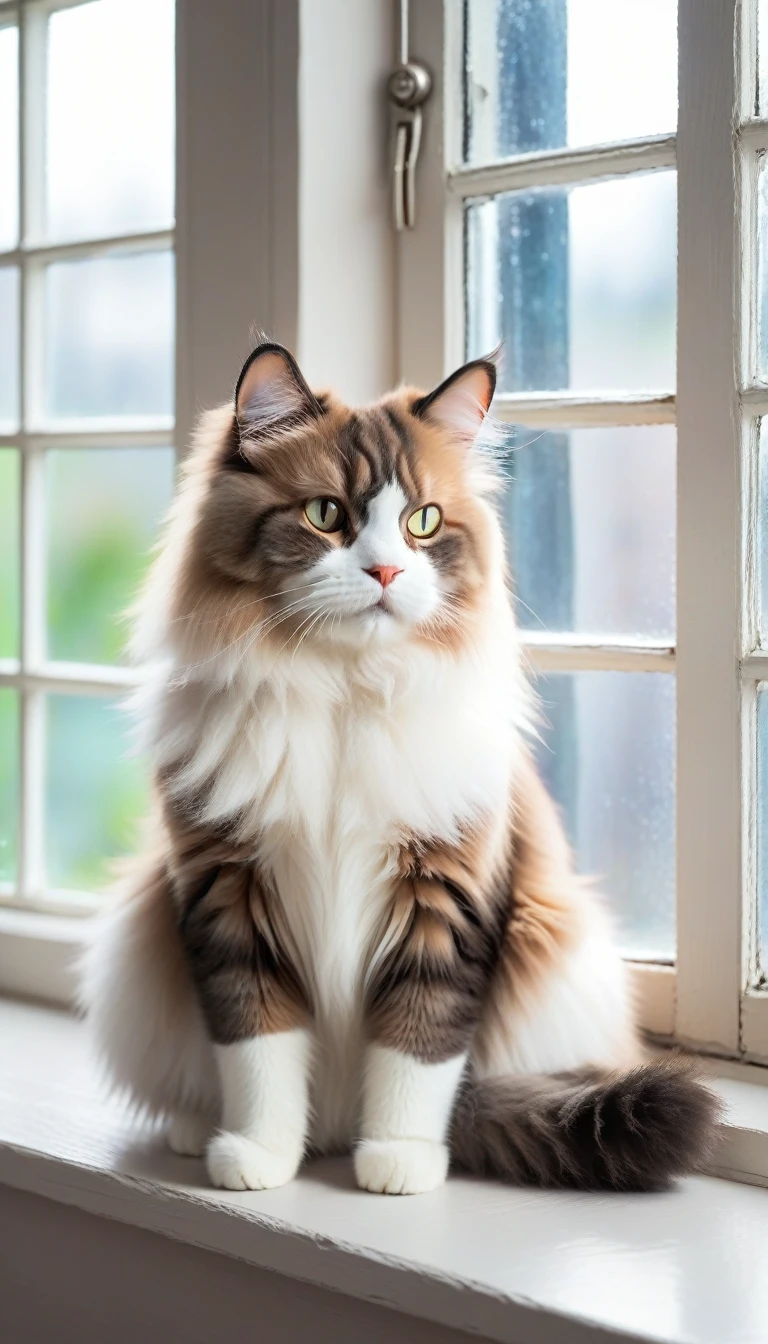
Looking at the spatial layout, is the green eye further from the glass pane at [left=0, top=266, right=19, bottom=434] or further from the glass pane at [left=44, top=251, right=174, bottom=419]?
the glass pane at [left=0, top=266, right=19, bottom=434]

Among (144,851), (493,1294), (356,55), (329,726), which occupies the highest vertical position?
(356,55)

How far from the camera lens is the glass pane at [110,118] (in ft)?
5.90

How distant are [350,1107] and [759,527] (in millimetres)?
711

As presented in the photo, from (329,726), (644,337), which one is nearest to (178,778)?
(329,726)

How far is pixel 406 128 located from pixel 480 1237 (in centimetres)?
123

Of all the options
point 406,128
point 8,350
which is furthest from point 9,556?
point 406,128

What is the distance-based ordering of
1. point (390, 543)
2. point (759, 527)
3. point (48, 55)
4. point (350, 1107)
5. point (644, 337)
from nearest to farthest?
point (390, 543), point (350, 1107), point (759, 527), point (644, 337), point (48, 55)

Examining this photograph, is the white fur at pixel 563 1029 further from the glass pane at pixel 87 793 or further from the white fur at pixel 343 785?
the glass pane at pixel 87 793

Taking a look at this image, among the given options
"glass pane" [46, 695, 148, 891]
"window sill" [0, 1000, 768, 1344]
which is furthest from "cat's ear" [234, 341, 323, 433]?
"glass pane" [46, 695, 148, 891]

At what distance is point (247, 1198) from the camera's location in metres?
1.14

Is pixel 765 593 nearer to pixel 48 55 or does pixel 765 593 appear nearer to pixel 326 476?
pixel 326 476

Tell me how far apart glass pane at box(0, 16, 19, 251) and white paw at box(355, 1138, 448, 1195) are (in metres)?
1.42

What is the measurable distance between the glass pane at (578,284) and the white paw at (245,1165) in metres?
0.91

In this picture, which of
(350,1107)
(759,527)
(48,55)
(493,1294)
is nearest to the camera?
(493,1294)
